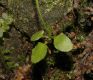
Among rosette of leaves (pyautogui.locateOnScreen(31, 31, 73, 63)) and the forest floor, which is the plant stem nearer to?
the forest floor

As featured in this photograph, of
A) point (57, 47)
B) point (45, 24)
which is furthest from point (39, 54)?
point (45, 24)

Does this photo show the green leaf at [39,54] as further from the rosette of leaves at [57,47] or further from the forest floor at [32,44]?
the forest floor at [32,44]

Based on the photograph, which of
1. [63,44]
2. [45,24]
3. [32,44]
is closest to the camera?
[63,44]

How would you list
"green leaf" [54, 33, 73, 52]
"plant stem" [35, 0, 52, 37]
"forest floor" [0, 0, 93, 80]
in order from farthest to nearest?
"forest floor" [0, 0, 93, 80] < "plant stem" [35, 0, 52, 37] < "green leaf" [54, 33, 73, 52]

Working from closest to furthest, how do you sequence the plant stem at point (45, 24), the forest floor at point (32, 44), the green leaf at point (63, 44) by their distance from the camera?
the green leaf at point (63, 44)
the plant stem at point (45, 24)
the forest floor at point (32, 44)

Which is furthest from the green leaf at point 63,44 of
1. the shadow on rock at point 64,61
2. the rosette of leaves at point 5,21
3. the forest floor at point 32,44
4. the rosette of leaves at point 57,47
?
the rosette of leaves at point 5,21

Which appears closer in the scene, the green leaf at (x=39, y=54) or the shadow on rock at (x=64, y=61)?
the green leaf at (x=39, y=54)

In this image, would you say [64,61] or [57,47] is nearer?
[57,47]

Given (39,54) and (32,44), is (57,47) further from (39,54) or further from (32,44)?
(32,44)

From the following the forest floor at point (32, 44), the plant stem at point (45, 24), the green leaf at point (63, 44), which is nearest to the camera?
the green leaf at point (63, 44)

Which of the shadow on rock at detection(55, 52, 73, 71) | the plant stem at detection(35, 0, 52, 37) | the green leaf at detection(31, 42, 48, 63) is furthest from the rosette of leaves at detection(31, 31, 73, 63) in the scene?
the shadow on rock at detection(55, 52, 73, 71)

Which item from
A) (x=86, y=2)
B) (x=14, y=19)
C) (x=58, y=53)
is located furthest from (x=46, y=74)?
(x=86, y=2)
